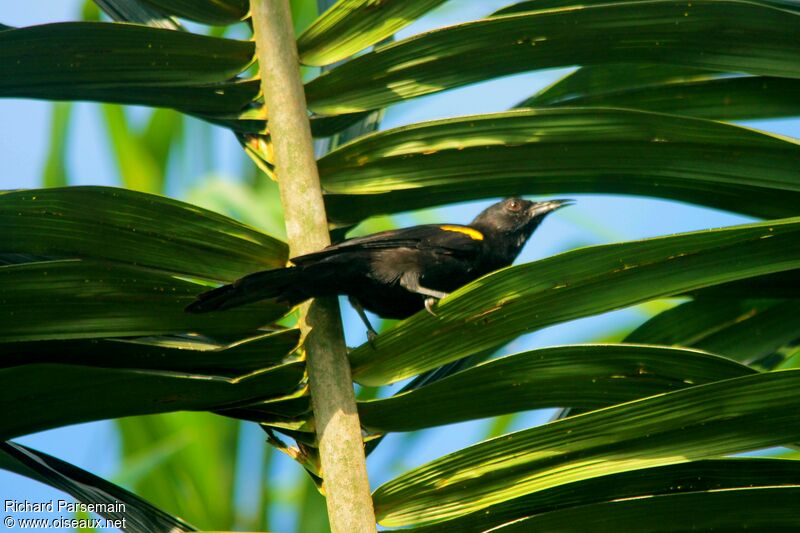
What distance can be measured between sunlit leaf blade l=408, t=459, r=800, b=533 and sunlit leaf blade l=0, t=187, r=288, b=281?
2.98 ft

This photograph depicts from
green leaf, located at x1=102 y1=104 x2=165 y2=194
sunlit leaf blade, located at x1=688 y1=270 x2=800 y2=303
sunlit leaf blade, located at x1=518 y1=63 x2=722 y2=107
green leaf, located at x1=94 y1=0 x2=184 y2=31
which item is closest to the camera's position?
sunlit leaf blade, located at x1=688 y1=270 x2=800 y2=303

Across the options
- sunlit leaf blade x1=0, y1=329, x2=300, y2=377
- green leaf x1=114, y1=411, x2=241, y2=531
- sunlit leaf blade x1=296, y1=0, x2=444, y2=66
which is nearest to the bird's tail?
sunlit leaf blade x1=0, y1=329, x2=300, y2=377

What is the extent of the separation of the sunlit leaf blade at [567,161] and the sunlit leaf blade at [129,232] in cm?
36

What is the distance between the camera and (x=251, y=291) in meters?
2.51

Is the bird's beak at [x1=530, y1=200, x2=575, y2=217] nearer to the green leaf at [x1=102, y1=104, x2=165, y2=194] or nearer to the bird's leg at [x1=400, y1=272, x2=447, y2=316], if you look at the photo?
the bird's leg at [x1=400, y1=272, x2=447, y2=316]

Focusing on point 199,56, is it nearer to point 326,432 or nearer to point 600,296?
point 326,432

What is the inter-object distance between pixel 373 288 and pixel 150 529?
1631mm

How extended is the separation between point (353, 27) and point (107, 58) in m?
0.74

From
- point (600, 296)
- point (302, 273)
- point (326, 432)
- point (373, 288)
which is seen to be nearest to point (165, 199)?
point (302, 273)

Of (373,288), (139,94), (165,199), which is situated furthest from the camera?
(373,288)

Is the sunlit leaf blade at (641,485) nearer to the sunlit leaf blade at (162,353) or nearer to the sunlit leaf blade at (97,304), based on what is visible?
the sunlit leaf blade at (162,353)

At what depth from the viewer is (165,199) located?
2379 mm

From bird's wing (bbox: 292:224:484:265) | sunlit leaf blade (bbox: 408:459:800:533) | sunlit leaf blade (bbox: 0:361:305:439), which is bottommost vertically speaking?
sunlit leaf blade (bbox: 408:459:800:533)

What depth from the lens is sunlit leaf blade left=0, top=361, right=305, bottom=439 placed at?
2.11 m
